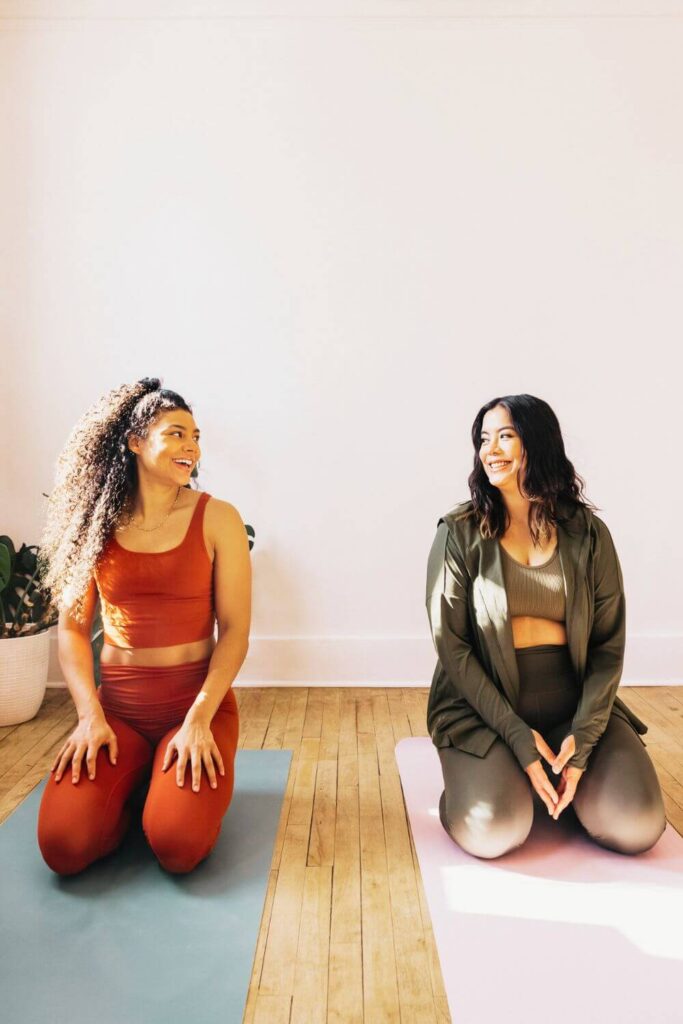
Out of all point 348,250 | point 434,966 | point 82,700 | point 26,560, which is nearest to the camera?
point 434,966

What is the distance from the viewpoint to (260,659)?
3656 mm

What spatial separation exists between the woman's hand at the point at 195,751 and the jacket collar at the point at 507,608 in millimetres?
754

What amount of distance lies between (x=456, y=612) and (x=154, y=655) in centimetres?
82

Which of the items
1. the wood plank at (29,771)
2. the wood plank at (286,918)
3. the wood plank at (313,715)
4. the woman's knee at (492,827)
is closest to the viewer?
the wood plank at (286,918)

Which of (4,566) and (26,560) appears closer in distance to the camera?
(4,566)

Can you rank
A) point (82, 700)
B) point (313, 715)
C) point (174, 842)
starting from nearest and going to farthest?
point (174, 842), point (82, 700), point (313, 715)

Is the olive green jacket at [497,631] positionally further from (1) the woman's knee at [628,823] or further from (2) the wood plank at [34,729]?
(2) the wood plank at [34,729]

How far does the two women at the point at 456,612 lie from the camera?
2.02m

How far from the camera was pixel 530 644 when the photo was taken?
7.14 ft

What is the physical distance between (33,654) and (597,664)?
2167mm

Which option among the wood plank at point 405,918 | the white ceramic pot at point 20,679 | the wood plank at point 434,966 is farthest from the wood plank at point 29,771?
the wood plank at point 434,966

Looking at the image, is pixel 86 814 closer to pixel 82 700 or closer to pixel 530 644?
pixel 82 700

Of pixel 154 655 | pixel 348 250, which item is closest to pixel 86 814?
pixel 154 655

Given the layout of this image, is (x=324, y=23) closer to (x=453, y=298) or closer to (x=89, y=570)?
(x=453, y=298)
